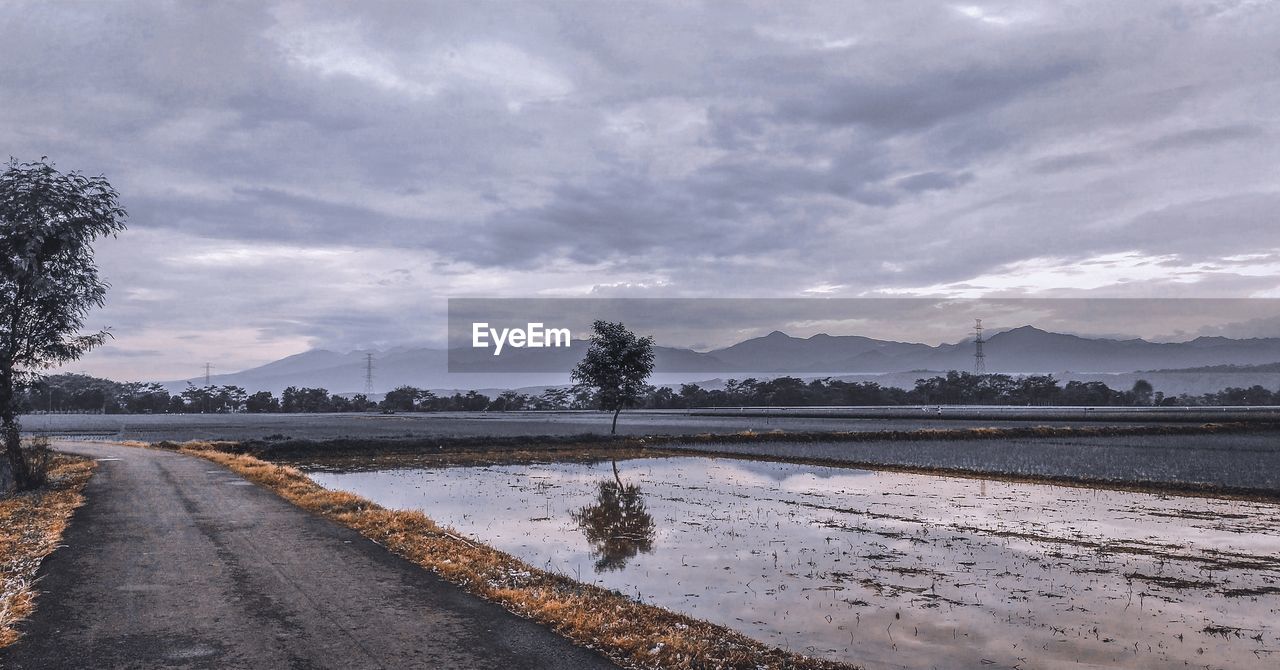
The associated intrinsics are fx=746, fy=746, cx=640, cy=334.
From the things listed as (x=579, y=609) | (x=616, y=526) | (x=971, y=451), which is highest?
(x=579, y=609)

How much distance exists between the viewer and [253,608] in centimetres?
1134

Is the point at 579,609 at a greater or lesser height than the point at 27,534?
lesser

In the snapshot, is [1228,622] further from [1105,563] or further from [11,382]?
[11,382]

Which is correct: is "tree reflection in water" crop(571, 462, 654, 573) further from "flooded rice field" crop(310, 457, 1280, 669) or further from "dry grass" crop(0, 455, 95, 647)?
"dry grass" crop(0, 455, 95, 647)

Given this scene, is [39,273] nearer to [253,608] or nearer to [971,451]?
[253,608]

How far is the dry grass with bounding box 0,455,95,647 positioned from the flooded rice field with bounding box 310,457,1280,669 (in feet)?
29.6

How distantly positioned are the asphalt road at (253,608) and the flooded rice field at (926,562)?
12.7ft

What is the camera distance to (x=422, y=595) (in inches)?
487

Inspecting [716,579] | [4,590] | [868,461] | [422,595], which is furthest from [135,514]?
[868,461]

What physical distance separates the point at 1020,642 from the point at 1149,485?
979 inches

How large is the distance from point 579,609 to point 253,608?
4941 millimetres

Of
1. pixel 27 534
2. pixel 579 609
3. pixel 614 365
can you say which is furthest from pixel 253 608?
pixel 614 365

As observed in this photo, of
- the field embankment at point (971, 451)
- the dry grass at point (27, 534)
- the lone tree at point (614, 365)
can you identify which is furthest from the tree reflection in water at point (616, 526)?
the lone tree at point (614, 365)

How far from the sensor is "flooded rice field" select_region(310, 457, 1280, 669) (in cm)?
1175
